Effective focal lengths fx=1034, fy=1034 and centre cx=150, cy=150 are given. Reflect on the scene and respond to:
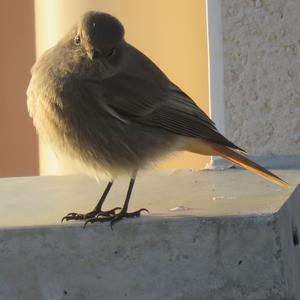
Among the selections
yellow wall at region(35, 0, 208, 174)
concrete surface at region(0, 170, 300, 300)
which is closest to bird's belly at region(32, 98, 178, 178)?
concrete surface at region(0, 170, 300, 300)

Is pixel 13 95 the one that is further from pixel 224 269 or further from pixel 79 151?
pixel 224 269

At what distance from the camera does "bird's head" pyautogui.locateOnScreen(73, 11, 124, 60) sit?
4.86 metres

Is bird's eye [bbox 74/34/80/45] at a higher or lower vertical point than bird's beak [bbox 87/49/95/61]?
higher

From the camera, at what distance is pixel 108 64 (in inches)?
198

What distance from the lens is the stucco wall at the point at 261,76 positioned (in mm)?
6145

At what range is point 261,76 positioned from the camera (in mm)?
6207

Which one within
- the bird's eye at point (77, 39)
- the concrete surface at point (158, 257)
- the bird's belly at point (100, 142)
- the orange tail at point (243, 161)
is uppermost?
the bird's eye at point (77, 39)

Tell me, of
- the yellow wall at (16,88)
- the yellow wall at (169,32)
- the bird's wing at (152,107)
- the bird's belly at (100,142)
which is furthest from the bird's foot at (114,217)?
the yellow wall at (16,88)

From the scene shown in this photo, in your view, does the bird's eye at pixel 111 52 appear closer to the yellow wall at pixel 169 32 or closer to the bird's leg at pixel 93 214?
the bird's leg at pixel 93 214

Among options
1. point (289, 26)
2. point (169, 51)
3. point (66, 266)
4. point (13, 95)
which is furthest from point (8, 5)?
point (66, 266)

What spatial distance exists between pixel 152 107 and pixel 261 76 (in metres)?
1.20

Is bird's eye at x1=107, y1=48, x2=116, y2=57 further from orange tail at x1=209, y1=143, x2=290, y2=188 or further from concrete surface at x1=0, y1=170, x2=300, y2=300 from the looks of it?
concrete surface at x1=0, y1=170, x2=300, y2=300

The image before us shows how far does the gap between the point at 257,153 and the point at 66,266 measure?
226cm

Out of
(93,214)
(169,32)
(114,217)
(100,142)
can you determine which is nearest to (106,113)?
(100,142)
